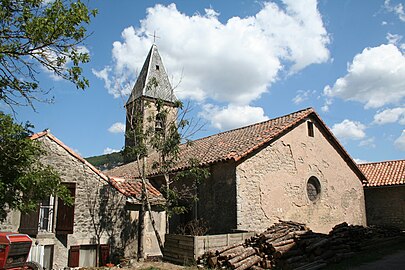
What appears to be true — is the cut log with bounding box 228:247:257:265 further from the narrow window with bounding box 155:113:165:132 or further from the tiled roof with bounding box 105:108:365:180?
the narrow window with bounding box 155:113:165:132

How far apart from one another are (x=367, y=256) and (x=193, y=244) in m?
6.62

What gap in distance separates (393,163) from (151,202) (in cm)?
1703

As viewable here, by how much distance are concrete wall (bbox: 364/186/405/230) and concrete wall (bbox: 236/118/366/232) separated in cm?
114

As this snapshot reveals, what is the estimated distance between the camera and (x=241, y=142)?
16.0m

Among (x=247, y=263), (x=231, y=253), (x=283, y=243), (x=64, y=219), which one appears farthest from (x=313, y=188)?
(x=64, y=219)

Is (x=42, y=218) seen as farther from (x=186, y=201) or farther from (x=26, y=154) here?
(x=186, y=201)

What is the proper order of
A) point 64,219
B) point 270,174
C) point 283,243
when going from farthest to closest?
point 270,174 → point 64,219 → point 283,243

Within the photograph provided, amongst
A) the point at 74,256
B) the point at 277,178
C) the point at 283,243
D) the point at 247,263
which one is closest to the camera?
the point at 247,263

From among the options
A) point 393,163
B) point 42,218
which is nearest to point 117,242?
point 42,218

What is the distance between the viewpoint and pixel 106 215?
1298 centimetres

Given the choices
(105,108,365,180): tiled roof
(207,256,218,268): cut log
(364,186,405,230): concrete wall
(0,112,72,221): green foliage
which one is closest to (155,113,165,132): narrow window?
(105,108,365,180): tiled roof

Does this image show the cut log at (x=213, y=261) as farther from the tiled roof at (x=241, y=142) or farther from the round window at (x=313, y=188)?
the round window at (x=313, y=188)

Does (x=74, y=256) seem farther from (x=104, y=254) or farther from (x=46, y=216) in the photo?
(x=46, y=216)

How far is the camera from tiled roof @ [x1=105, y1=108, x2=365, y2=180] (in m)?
14.6
